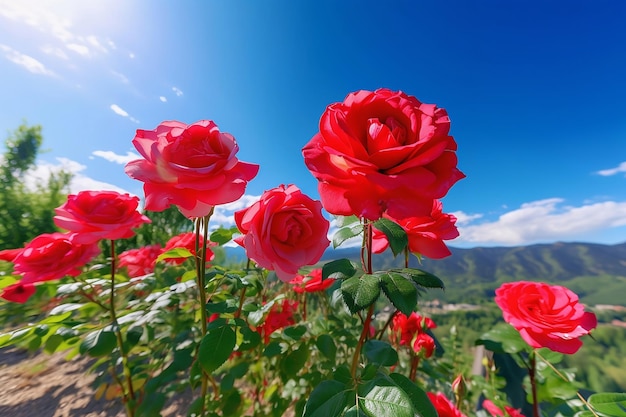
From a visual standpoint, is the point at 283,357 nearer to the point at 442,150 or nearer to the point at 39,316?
the point at 442,150

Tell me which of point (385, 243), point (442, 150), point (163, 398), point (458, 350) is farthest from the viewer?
point (458, 350)

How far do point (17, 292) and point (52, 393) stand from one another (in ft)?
3.71

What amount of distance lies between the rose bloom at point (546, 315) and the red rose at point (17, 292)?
1.26m

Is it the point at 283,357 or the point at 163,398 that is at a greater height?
the point at 283,357

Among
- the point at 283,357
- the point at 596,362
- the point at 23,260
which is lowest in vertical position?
the point at 596,362

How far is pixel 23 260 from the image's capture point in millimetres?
684

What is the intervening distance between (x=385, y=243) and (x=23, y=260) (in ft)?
3.00

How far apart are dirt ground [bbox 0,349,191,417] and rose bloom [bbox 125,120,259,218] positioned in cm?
110

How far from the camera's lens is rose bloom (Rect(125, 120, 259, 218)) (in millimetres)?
438

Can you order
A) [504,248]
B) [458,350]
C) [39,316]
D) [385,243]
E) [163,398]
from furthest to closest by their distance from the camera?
[504,248], [458,350], [39,316], [163,398], [385,243]

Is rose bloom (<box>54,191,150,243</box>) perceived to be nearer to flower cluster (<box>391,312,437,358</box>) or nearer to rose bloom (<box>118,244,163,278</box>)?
rose bloom (<box>118,244,163,278</box>)

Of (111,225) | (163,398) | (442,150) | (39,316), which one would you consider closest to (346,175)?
(442,150)

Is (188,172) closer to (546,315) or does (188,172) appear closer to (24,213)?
(546,315)

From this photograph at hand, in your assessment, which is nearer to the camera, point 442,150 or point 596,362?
point 442,150
